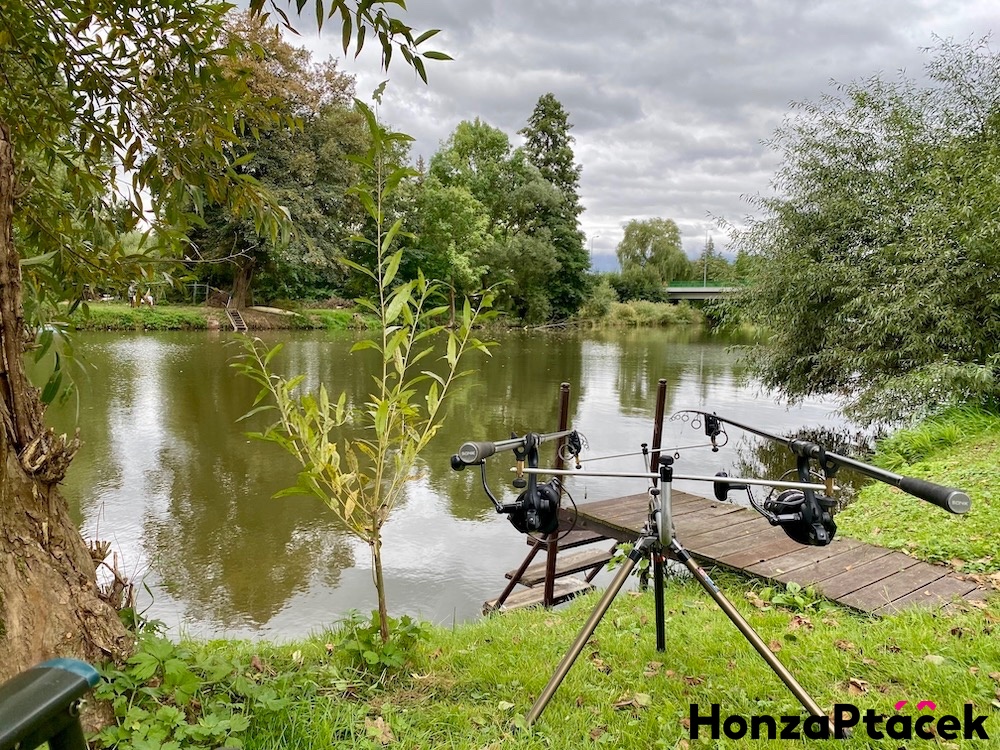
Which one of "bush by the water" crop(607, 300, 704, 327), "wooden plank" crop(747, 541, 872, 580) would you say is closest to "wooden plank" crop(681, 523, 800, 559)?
"wooden plank" crop(747, 541, 872, 580)

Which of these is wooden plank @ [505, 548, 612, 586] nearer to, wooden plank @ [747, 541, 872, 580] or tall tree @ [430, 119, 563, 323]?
wooden plank @ [747, 541, 872, 580]

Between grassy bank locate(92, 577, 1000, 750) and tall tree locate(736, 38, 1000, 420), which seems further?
tall tree locate(736, 38, 1000, 420)

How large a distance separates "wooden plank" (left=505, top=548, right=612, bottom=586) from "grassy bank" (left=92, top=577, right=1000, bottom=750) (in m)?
2.09

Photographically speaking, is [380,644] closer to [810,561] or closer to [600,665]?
[600,665]

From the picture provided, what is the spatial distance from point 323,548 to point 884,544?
4738mm

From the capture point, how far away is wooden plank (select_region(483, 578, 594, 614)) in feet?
16.5

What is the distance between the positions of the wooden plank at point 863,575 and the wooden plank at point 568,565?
2.41m

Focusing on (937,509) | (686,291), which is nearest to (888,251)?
(937,509)

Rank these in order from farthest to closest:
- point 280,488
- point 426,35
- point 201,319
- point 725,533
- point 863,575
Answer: point 201,319, point 280,488, point 725,533, point 863,575, point 426,35

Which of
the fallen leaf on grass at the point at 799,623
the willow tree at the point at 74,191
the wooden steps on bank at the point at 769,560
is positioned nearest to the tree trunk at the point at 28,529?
the willow tree at the point at 74,191

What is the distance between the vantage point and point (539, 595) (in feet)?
17.5

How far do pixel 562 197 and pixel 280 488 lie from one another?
34.6 metres


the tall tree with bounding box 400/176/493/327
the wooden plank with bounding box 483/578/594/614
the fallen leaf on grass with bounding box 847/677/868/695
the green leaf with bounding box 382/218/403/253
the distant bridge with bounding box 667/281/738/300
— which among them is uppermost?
the tall tree with bounding box 400/176/493/327

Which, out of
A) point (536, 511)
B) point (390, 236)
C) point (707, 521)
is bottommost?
point (707, 521)
